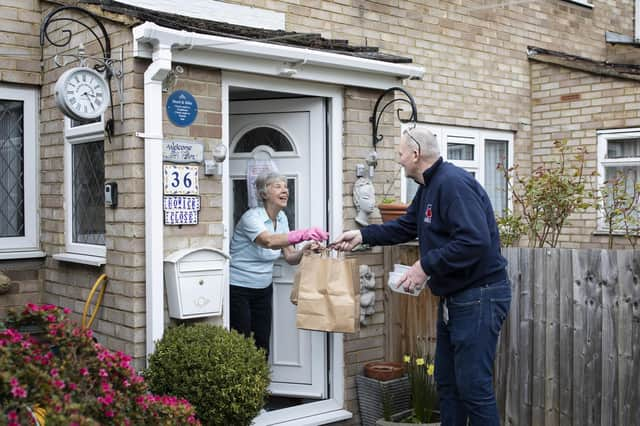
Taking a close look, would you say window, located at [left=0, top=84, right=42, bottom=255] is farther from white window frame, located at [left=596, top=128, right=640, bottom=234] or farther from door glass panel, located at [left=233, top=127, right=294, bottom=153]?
white window frame, located at [left=596, top=128, right=640, bottom=234]

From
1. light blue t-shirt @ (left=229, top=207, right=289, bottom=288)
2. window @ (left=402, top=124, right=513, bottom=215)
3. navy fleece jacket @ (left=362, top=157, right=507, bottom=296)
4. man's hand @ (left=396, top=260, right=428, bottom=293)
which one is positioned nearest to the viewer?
navy fleece jacket @ (left=362, top=157, right=507, bottom=296)

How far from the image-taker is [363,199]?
5.97m

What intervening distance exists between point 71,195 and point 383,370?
269cm

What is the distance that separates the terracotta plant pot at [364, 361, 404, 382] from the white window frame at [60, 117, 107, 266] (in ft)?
7.13

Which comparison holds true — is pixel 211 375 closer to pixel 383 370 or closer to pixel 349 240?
pixel 349 240

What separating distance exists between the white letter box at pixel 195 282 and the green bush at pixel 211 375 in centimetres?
24

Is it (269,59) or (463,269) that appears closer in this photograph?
(463,269)

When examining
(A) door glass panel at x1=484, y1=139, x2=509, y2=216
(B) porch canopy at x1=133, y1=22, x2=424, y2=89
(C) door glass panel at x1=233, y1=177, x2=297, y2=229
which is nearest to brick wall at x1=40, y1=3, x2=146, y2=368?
(B) porch canopy at x1=133, y1=22, x2=424, y2=89

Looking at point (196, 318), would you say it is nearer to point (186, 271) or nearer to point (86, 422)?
point (186, 271)

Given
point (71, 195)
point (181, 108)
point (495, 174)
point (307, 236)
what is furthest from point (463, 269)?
point (495, 174)

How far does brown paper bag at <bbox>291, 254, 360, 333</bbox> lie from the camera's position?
514cm

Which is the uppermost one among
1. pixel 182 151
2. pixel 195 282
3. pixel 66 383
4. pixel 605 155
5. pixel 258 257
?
pixel 605 155

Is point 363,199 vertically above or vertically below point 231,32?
below

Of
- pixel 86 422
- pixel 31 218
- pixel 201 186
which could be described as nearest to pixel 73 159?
pixel 31 218
